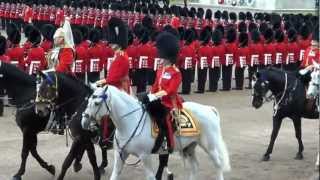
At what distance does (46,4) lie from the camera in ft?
85.3

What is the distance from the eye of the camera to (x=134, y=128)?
6.85 meters

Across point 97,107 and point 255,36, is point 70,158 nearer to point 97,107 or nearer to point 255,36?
point 97,107

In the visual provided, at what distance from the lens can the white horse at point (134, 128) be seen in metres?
6.64

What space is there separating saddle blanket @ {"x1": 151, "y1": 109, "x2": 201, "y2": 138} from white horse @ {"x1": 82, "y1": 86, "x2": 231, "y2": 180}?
0.17 feet

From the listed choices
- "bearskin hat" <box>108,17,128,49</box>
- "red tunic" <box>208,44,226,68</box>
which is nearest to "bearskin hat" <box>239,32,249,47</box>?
"red tunic" <box>208,44,226,68</box>

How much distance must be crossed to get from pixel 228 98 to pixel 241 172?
231 inches

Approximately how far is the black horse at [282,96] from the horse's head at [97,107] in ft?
9.73

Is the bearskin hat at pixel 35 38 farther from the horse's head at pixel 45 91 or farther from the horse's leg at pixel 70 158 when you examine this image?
the horse's leg at pixel 70 158

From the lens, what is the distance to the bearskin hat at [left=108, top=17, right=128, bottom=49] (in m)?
7.65

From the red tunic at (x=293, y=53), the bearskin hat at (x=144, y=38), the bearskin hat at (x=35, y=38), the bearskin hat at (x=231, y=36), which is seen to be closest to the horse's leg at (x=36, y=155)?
the bearskin hat at (x=35, y=38)

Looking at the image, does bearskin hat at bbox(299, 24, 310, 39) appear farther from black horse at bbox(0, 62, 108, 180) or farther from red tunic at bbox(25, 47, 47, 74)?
black horse at bbox(0, 62, 108, 180)

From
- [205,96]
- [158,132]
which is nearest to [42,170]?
[158,132]

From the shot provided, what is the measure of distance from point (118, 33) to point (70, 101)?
91cm

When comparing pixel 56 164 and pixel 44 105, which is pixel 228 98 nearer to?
pixel 56 164
